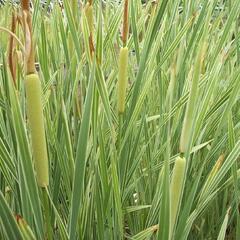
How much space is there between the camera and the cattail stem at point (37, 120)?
396 mm

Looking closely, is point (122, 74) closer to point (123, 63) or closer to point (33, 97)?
point (123, 63)

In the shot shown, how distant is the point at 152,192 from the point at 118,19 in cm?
37

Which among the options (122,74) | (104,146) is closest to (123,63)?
(122,74)

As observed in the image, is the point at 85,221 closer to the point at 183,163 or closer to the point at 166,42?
the point at 183,163

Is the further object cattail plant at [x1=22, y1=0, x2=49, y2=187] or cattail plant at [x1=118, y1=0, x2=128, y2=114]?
cattail plant at [x1=118, y1=0, x2=128, y2=114]

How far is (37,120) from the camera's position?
41 cm

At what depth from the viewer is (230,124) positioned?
2.23ft

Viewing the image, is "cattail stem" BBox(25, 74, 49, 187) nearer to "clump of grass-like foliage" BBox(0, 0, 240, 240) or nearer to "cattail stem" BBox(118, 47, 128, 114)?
"clump of grass-like foliage" BBox(0, 0, 240, 240)

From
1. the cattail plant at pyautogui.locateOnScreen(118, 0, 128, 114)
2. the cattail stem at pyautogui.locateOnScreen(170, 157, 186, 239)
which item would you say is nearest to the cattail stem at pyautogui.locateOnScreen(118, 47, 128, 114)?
the cattail plant at pyautogui.locateOnScreen(118, 0, 128, 114)

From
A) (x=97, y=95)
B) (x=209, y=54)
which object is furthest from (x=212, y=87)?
(x=209, y=54)

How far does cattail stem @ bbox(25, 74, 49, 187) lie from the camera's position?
396mm

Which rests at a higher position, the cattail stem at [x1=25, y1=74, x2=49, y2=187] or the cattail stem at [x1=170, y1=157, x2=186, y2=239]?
the cattail stem at [x1=25, y1=74, x2=49, y2=187]

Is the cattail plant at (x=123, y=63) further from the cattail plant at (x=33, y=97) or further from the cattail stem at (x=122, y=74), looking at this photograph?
the cattail plant at (x=33, y=97)

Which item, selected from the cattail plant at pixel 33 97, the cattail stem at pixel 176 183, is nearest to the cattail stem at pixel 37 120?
the cattail plant at pixel 33 97
